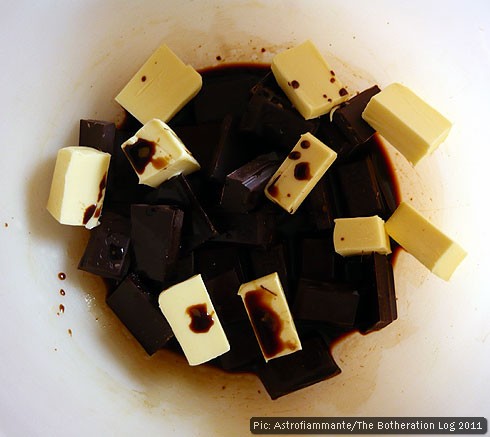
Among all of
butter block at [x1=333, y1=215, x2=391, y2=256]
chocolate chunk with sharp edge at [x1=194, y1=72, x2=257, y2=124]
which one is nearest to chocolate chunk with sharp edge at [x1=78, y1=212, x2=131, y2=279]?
chocolate chunk with sharp edge at [x1=194, y1=72, x2=257, y2=124]

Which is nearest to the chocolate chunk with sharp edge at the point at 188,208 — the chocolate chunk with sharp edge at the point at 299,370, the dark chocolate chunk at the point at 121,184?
the dark chocolate chunk at the point at 121,184

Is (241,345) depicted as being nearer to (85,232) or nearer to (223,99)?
(85,232)

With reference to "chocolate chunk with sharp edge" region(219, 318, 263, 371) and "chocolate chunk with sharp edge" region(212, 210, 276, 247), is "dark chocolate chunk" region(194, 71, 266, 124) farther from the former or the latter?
"chocolate chunk with sharp edge" region(219, 318, 263, 371)

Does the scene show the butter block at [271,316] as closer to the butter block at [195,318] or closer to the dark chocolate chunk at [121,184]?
the butter block at [195,318]

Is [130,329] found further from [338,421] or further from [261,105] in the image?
[261,105]

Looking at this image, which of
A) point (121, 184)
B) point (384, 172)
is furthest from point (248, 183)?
point (384, 172)

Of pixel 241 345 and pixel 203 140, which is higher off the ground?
pixel 203 140
